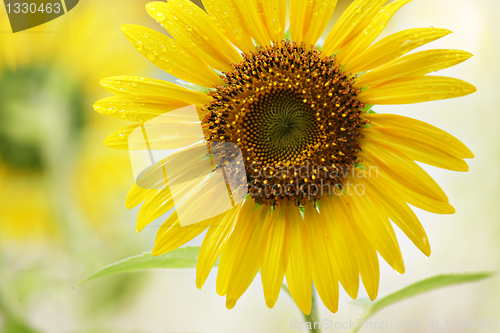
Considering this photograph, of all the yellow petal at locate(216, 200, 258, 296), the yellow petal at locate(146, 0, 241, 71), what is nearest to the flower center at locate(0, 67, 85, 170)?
the yellow petal at locate(146, 0, 241, 71)

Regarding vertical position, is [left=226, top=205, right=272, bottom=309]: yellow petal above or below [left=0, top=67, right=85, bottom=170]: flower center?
below

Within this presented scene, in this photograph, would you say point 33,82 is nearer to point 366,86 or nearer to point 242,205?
point 242,205

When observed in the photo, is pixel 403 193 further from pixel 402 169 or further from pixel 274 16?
pixel 274 16

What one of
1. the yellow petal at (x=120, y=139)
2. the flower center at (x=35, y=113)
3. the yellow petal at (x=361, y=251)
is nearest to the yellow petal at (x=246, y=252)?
the yellow petal at (x=361, y=251)

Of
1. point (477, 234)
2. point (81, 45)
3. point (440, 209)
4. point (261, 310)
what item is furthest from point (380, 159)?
point (81, 45)

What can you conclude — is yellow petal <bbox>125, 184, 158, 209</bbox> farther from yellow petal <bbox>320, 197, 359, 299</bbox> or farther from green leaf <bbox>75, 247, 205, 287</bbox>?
yellow petal <bbox>320, 197, 359, 299</bbox>

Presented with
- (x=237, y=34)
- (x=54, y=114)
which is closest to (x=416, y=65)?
(x=237, y=34)

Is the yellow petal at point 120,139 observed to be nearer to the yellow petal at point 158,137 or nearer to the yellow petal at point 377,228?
the yellow petal at point 158,137
